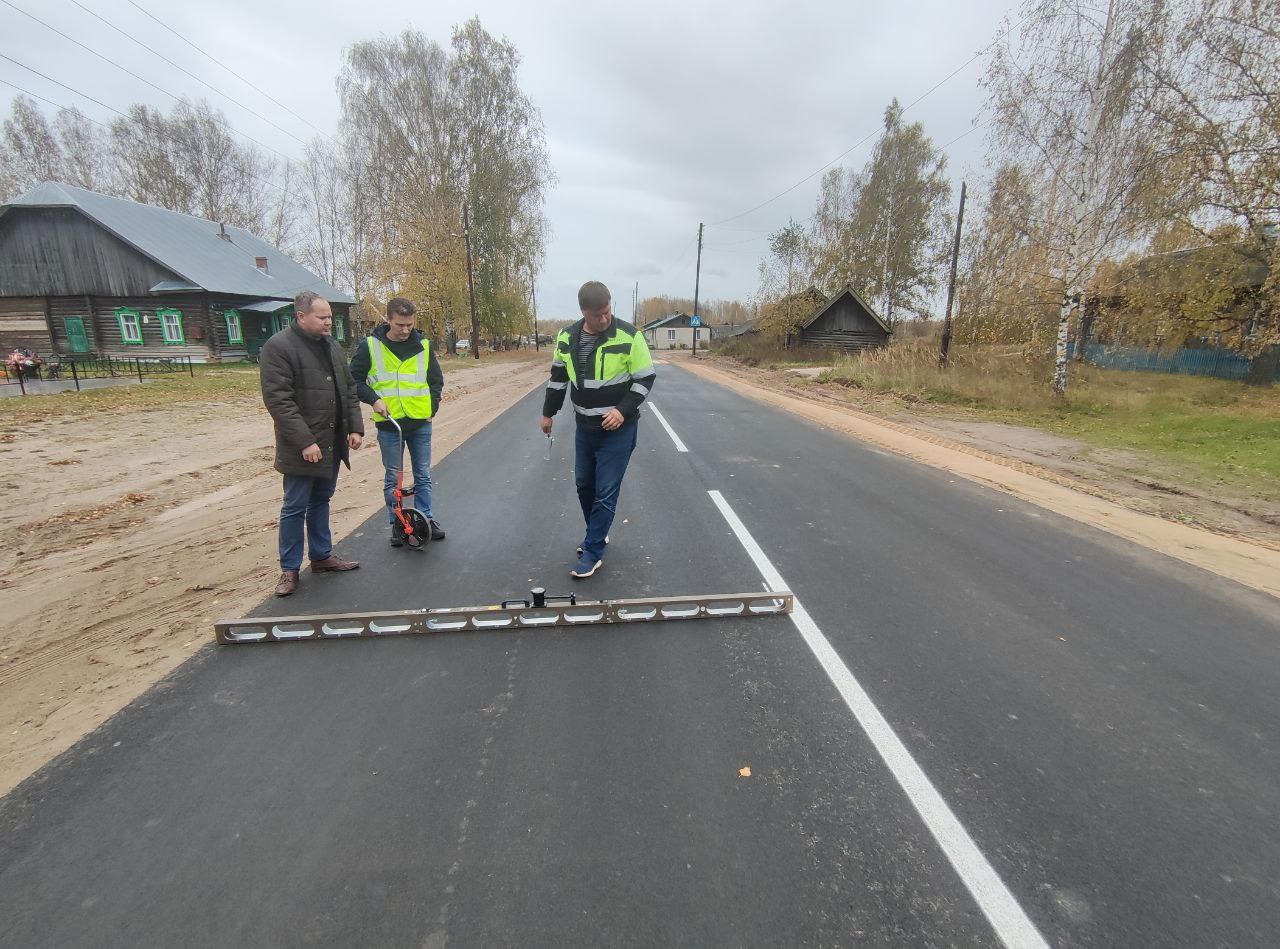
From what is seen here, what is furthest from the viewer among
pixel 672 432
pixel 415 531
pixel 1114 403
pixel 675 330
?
pixel 675 330

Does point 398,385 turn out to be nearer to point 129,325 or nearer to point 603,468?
point 603,468

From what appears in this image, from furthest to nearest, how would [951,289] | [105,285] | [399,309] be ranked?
[105,285]
[951,289]
[399,309]

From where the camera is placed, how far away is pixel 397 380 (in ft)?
16.1

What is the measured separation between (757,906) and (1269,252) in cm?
2046

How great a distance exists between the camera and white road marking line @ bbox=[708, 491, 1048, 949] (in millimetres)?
1784

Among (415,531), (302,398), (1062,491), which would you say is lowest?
(1062,491)

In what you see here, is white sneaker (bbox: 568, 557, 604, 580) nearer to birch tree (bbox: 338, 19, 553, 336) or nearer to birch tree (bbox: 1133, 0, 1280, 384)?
birch tree (bbox: 1133, 0, 1280, 384)

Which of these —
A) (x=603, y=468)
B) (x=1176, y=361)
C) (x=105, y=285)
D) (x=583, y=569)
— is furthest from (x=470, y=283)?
(x=583, y=569)

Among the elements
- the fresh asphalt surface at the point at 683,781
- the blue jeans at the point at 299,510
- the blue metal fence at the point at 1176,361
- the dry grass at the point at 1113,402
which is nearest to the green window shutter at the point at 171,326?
the dry grass at the point at 1113,402

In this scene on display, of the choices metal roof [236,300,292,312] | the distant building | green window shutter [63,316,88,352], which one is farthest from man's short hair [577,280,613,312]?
green window shutter [63,316,88,352]

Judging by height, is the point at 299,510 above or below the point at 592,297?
below


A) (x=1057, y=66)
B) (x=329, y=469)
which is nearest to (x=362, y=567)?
(x=329, y=469)

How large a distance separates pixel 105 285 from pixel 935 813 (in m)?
34.5

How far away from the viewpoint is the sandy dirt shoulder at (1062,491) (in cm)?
Answer: 496
